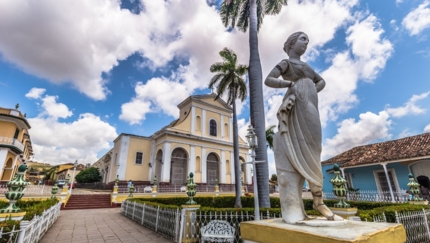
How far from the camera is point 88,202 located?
13.8 meters

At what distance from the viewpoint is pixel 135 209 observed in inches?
345

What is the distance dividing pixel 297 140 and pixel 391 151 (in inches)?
638

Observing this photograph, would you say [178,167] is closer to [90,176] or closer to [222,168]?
[222,168]

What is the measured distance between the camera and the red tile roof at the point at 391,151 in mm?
11914

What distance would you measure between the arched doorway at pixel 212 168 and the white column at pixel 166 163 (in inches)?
193

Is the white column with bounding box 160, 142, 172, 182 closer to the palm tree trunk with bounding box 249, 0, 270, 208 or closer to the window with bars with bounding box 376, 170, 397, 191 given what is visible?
the palm tree trunk with bounding box 249, 0, 270, 208

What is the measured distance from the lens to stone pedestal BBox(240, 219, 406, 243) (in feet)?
4.24

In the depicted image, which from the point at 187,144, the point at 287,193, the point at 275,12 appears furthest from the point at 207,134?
the point at 287,193

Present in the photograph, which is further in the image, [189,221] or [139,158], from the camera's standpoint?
[139,158]

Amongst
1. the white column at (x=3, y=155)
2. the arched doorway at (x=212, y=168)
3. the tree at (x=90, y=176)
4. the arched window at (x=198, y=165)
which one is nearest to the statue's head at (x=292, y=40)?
the arched window at (x=198, y=165)

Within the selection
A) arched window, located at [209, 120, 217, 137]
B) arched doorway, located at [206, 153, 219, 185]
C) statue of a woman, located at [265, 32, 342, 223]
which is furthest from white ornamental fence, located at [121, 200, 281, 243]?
arched window, located at [209, 120, 217, 137]

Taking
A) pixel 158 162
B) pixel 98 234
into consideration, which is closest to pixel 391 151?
pixel 98 234

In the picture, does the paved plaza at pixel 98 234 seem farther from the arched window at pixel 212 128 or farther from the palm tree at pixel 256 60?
the arched window at pixel 212 128

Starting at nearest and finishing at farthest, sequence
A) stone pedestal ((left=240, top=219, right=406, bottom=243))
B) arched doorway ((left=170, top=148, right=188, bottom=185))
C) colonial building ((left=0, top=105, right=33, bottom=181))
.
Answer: stone pedestal ((left=240, top=219, right=406, bottom=243)), colonial building ((left=0, top=105, right=33, bottom=181)), arched doorway ((left=170, top=148, right=188, bottom=185))
